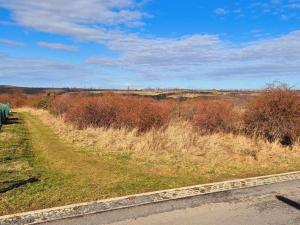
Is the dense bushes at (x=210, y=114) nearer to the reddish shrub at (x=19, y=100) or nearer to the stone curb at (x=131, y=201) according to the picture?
the stone curb at (x=131, y=201)

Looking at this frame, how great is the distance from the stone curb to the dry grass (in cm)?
228

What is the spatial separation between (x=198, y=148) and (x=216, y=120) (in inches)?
280

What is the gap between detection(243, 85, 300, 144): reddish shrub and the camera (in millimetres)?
18266

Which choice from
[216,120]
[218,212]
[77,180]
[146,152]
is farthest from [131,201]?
[216,120]

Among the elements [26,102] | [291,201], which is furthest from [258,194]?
[26,102]

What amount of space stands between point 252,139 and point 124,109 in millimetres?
8431

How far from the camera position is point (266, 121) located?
743 inches

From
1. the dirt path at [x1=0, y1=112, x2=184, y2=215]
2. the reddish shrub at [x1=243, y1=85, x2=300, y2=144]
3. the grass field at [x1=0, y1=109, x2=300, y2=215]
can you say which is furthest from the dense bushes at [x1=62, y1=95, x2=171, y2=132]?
the dirt path at [x1=0, y1=112, x2=184, y2=215]

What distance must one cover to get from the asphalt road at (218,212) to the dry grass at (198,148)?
372 cm

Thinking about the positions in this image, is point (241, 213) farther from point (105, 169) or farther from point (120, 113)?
point (120, 113)

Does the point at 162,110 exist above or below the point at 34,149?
above

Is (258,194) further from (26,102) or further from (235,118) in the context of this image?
(26,102)

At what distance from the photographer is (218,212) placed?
762 cm

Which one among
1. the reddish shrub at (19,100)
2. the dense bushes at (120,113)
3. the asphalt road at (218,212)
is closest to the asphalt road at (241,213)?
the asphalt road at (218,212)
